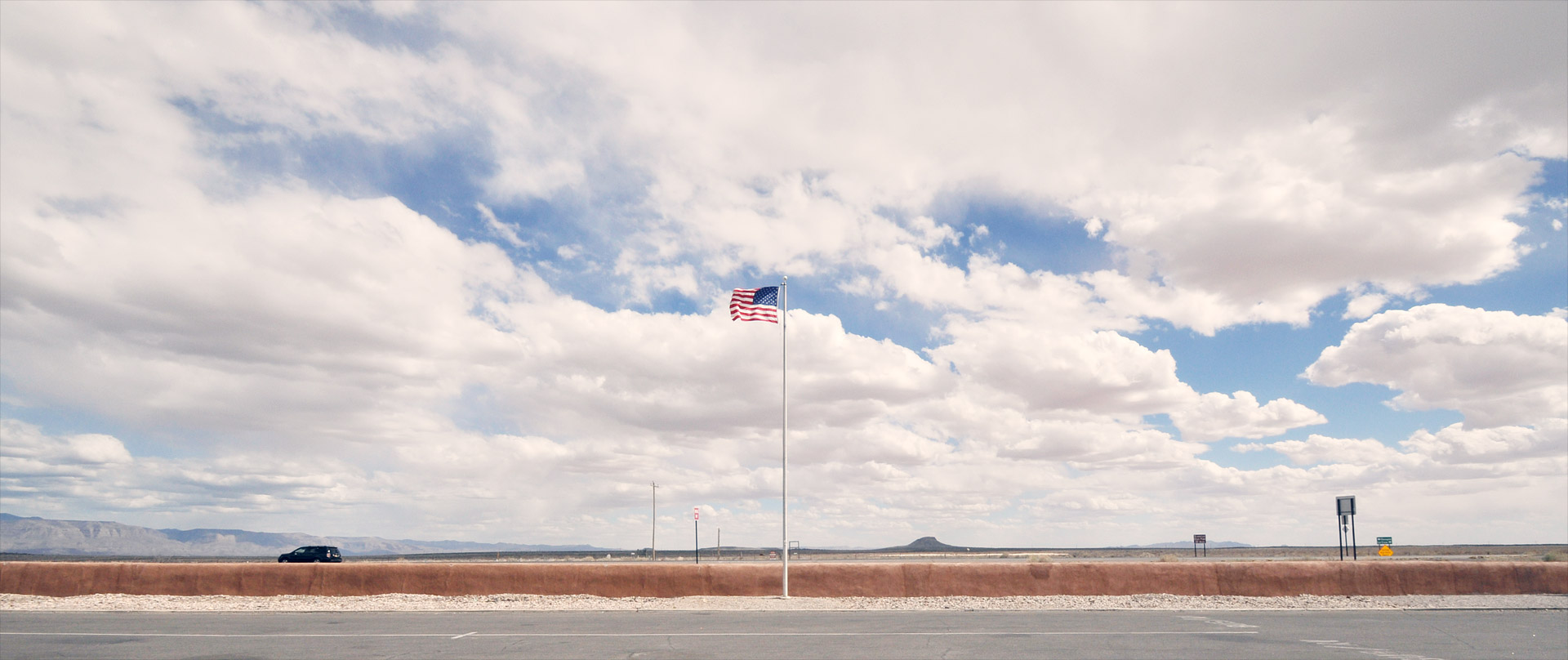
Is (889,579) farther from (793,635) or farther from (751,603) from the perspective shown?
(793,635)

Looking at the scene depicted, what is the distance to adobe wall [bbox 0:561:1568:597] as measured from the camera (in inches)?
950

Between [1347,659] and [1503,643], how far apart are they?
4.50 metres

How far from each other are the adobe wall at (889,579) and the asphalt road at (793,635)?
2.84m

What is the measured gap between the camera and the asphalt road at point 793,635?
579 inches

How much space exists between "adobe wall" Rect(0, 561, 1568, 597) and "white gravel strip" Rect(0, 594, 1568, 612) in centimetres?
28

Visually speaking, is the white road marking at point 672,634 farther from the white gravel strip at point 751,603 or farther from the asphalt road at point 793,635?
the white gravel strip at point 751,603

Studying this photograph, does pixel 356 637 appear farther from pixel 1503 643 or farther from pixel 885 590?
pixel 1503 643

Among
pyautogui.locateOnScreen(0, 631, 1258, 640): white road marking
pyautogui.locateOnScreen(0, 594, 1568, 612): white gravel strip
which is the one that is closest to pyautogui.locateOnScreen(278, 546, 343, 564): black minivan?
pyautogui.locateOnScreen(0, 594, 1568, 612): white gravel strip

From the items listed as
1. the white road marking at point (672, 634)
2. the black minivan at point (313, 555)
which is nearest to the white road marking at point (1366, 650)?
the white road marking at point (672, 634)

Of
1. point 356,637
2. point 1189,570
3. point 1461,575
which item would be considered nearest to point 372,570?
point 356,637

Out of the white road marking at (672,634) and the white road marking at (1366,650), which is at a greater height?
the white road marking at (1366,650)

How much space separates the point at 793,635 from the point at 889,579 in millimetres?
8364

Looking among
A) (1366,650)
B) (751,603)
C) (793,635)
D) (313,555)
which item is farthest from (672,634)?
(313,555)

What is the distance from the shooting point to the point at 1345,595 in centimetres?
2411
